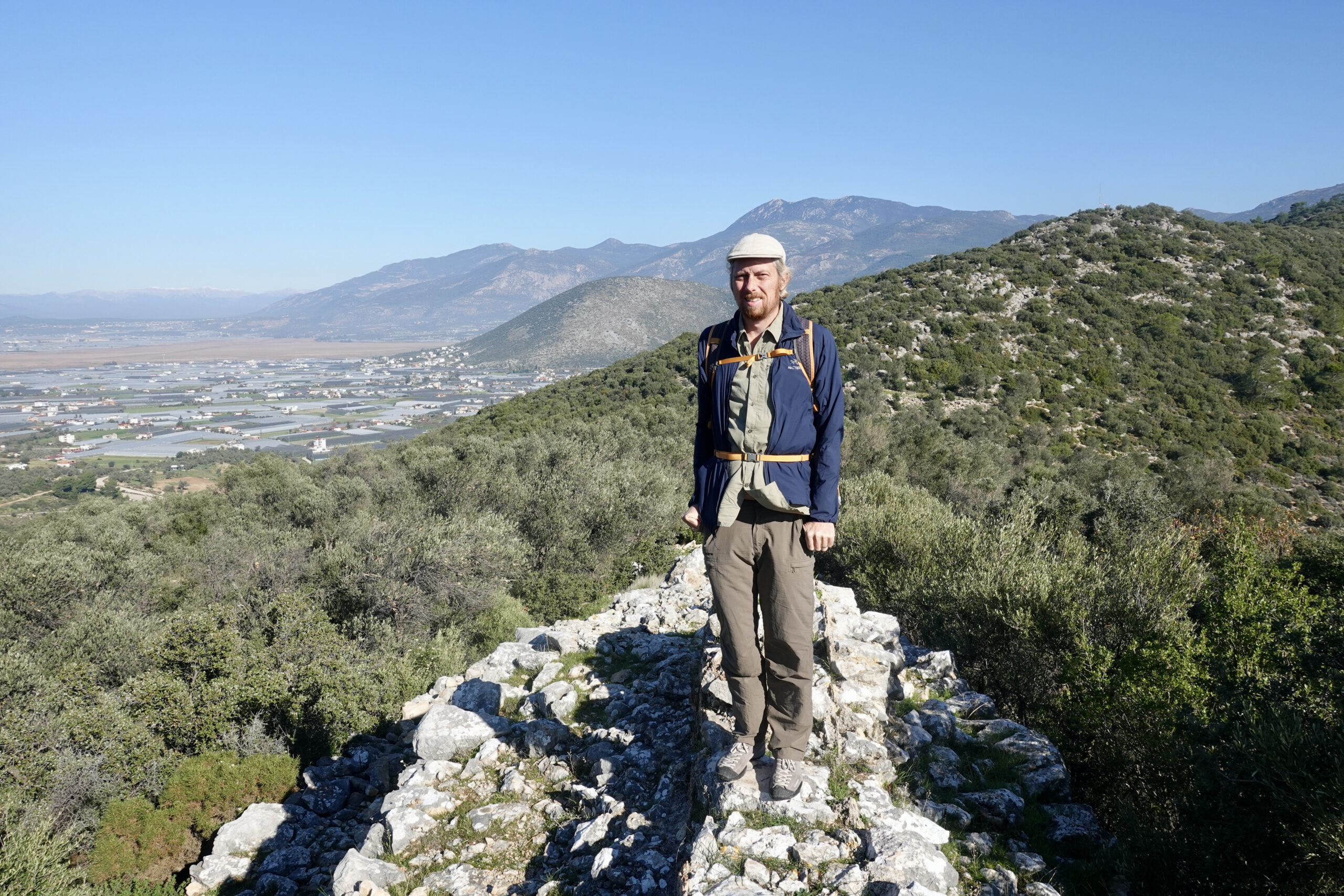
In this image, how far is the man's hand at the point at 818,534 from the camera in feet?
11.9

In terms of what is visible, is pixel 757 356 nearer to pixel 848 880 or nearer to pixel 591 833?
pixel 848 880

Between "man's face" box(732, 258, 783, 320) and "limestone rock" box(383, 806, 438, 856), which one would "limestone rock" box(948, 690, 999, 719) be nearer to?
"man's face" box(732, 258, 783, 320)

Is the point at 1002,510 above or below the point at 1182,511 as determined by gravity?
above

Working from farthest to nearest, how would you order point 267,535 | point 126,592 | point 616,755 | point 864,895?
1. point 267,535
2. point 126,592
3. point 616,755
4. point 864,895

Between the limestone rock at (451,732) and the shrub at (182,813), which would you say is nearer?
the limestone rock at (451,732)

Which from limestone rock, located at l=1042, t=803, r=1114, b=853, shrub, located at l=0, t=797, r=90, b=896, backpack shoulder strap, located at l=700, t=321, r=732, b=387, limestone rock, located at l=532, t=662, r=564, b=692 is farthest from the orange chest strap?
shrub, located at l=0, t=797, r=90, b=896

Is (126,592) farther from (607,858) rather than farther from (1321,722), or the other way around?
(1321,722)

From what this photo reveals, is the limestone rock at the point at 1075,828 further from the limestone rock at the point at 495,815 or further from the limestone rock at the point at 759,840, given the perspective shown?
the limestone rock at the point at 495,815

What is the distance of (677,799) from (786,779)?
4.05 feet

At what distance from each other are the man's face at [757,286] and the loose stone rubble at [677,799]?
9.93ft

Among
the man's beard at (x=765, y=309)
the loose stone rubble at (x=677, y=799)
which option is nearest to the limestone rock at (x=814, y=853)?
the loose stone rubble at (x=677, y=799)

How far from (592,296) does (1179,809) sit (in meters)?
141

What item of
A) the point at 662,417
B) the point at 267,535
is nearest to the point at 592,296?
the point at 662,417

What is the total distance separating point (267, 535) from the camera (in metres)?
20.2
